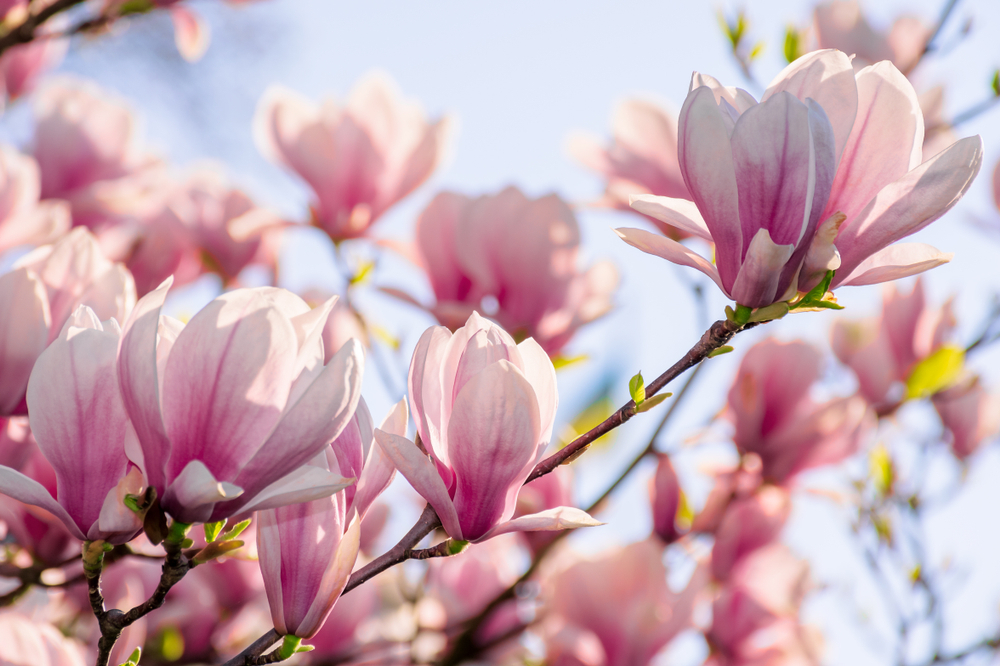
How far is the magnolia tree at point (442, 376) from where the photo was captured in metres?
0.48

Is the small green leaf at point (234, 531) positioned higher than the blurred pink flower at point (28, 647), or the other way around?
the small green leaf at point (234, 531)

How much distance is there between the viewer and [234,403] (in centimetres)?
46

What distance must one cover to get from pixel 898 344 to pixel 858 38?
0.59 meters

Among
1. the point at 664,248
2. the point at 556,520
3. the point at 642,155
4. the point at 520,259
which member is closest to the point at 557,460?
the point at 556,520

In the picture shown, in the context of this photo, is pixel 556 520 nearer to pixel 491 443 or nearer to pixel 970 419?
pixel 491 443

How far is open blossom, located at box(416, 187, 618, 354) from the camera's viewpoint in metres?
1.25

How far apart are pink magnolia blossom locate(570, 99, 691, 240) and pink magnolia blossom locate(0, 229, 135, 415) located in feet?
2.69

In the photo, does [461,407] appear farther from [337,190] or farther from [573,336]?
[337,190]

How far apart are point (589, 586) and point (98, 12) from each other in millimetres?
1303

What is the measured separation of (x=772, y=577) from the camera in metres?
1.42

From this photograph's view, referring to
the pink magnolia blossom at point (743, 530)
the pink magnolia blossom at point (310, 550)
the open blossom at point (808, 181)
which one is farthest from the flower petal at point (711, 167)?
the pink magnolia blossom at point (743, 530)

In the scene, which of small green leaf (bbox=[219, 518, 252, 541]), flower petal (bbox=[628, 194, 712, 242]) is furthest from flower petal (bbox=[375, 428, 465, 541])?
flower petal (bbox=[628, 194, 712, 242])

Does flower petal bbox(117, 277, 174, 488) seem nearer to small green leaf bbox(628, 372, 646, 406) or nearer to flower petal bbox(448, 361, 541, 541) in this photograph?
flower petal bbox(448, 361, 541, 541)

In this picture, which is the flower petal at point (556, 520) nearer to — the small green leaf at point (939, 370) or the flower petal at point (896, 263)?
the flower petal at point (896, 263)
